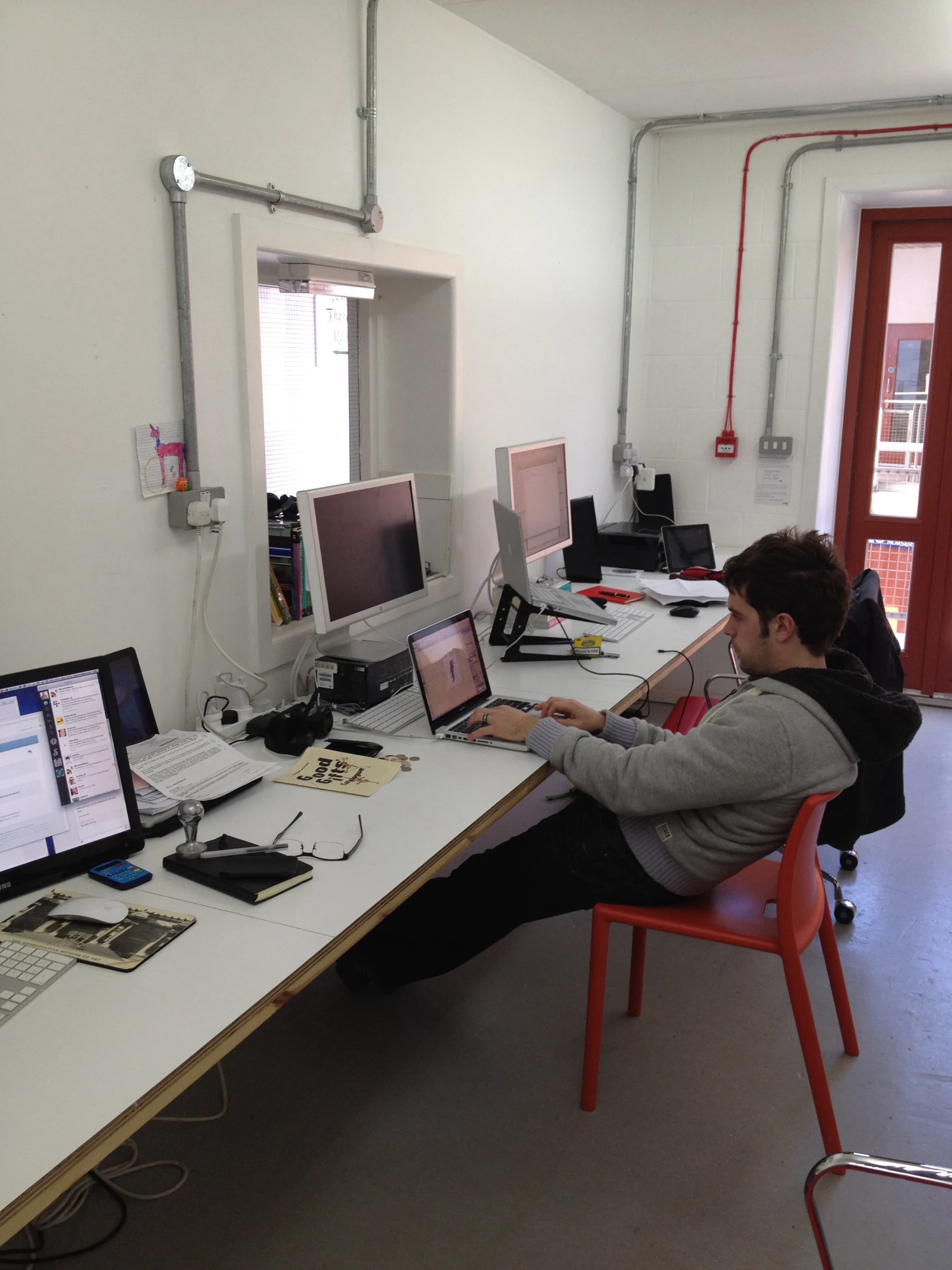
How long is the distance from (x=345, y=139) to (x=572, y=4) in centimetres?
87

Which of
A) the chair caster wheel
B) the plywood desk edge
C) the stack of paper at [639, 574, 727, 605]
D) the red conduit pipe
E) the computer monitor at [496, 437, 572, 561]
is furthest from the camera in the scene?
the red conduit pipe

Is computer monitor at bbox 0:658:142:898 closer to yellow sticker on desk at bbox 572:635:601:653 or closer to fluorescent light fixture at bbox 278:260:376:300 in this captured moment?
fluorescent light fixture at bbox 278:260:376:300

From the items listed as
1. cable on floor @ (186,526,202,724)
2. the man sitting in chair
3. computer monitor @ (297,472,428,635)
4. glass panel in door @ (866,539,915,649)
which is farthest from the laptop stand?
glass panel in door @ (866,539,915,649)

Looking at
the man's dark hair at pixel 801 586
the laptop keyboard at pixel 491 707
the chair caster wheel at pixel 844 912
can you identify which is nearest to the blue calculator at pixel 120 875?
the laptop keyboard at pixel 491 707

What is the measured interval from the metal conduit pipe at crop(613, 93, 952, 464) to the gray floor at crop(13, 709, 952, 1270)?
2620mm

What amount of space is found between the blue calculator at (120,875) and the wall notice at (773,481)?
147 inches

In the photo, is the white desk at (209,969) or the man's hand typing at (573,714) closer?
the white desk at (209,969)

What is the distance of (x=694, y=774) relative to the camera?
6.64 feet

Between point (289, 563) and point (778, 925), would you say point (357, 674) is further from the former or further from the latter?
point (778, 925)

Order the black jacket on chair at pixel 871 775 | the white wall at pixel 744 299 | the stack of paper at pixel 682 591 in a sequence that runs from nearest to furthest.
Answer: the black jacket on chair at pixel 871 775
the stack of paper at pixel 682 591
the white wall at pixel 744 299

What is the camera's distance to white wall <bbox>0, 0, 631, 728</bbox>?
1.94 meters

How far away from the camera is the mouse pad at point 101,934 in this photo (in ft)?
5.04

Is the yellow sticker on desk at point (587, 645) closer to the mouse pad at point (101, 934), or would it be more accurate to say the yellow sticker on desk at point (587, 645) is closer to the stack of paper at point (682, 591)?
the stack of paper at point (682, 591)

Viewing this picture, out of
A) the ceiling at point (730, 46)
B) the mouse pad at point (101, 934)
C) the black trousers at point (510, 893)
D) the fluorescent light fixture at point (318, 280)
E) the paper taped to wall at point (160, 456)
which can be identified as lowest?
the black trousers at point (510, 893)
